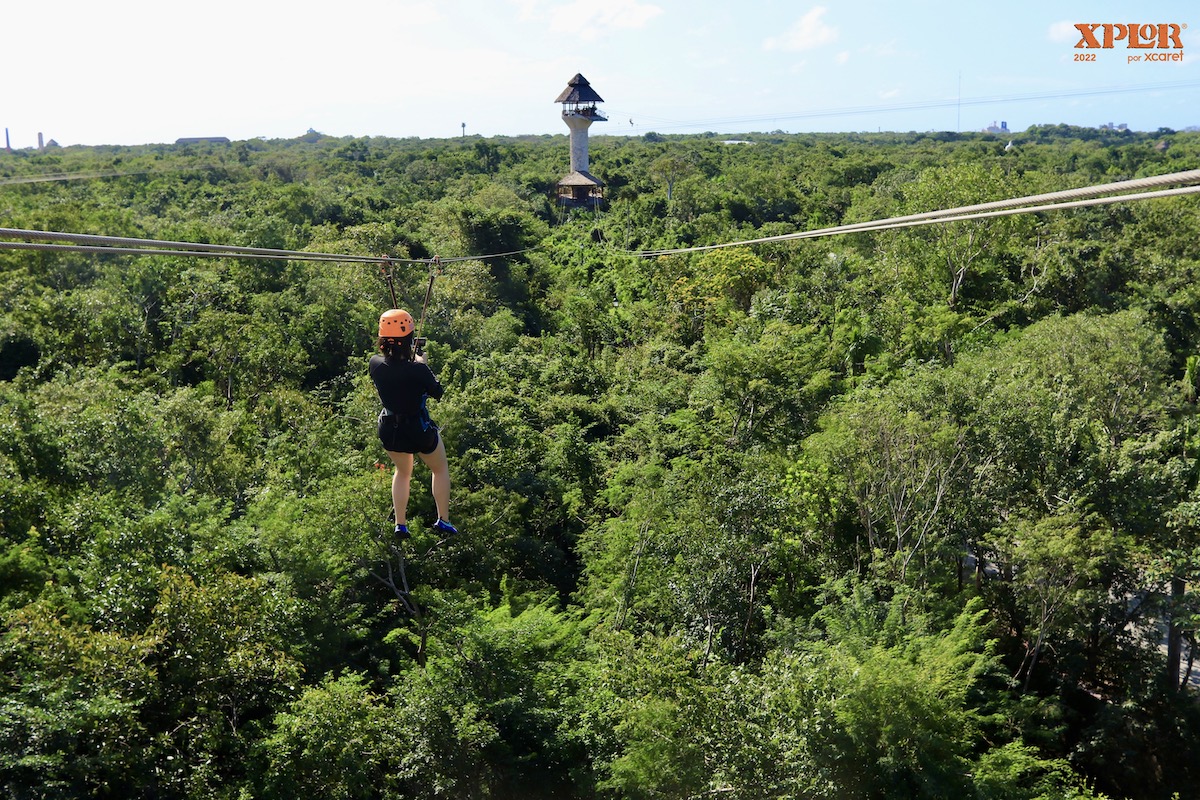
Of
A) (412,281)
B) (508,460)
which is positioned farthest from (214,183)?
(508,460)

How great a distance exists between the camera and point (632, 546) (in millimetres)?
19297

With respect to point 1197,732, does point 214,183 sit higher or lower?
higher

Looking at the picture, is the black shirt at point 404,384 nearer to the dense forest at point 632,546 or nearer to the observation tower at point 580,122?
the dense forest at point 632,546

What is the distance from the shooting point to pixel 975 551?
19406mm

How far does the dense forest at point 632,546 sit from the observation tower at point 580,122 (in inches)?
1279

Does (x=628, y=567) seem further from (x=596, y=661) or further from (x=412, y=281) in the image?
(x=412, y=281)

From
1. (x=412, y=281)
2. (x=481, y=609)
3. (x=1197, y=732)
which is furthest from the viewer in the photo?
(x=412, y=281)

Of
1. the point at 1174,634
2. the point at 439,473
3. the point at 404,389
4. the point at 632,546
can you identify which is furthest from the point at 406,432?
the point at 1174,634

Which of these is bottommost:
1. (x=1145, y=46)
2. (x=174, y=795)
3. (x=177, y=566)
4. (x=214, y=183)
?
(x=174, y=795)

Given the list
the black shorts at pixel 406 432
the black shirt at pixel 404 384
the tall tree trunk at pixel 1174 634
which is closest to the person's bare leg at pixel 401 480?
the black shorts at pixel 406 432

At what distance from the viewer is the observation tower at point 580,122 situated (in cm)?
6456

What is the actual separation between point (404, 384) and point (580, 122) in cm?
6265

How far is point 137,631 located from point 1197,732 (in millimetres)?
19764

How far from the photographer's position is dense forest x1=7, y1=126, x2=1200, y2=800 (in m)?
13.0
